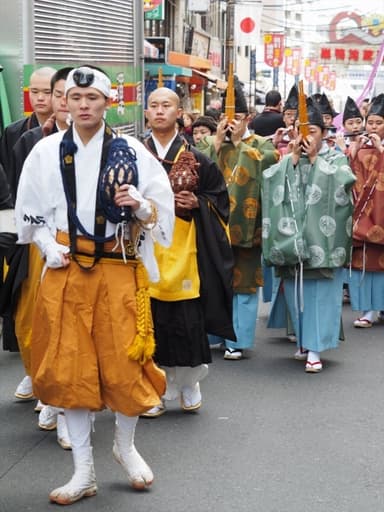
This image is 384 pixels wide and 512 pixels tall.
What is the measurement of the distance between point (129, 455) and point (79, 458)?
26 cm

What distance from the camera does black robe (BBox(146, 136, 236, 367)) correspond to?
253 inches

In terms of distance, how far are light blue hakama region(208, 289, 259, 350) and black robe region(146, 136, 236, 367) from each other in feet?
4.91

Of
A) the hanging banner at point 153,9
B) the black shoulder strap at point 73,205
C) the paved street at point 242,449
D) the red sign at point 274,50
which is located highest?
the hanging banner at point 153,9

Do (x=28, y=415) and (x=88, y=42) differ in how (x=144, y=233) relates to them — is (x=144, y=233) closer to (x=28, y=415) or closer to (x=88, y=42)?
(x=28, y=415)

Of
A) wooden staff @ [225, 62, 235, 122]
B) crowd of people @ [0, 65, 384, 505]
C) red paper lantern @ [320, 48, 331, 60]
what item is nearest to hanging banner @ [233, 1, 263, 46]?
crowd of people @ [0, 65, 384, 505]

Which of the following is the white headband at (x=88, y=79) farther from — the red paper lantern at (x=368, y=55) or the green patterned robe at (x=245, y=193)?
the red paper lantern at (x=368, y=55)

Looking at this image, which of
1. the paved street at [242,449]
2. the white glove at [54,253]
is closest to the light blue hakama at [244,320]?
the paved street at [242,449]

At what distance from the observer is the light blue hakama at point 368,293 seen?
31.7ft

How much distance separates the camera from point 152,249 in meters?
5.05

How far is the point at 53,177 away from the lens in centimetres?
482

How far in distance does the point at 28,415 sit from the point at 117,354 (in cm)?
176

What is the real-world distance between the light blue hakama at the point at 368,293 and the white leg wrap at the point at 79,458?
5148mm

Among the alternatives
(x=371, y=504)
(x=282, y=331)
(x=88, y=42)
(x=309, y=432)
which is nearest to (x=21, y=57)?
(x=88, y=42)

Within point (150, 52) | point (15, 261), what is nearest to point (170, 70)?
point (150, 52)
